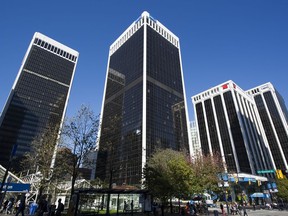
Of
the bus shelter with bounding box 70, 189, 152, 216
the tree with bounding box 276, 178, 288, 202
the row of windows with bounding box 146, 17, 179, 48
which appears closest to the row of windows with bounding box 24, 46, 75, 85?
the row of windows with bounding box 146, 17, 179, 48

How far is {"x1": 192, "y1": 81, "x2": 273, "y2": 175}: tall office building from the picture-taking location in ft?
306

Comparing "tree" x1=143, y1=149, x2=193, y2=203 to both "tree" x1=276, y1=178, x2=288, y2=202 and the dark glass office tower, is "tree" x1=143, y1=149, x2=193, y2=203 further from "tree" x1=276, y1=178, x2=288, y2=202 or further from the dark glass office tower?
the dark glass office tower

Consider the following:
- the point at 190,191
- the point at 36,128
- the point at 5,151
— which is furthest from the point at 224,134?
the point at 5,151

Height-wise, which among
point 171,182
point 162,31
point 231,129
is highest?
point 162,31

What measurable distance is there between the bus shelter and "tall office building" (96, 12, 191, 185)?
4761 centimetres

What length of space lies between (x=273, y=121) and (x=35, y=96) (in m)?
166

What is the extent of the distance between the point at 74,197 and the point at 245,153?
302 feet

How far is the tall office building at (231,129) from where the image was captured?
306ft

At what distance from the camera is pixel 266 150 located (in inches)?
4560

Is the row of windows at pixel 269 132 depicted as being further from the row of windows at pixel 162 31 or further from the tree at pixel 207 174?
the tree at pixel 207 174

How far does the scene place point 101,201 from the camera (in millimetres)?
24000

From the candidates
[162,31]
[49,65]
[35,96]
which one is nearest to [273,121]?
[162,31]

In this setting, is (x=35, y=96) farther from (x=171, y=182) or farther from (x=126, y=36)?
(x=171, y=182)

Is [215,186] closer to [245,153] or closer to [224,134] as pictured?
[245,153]
